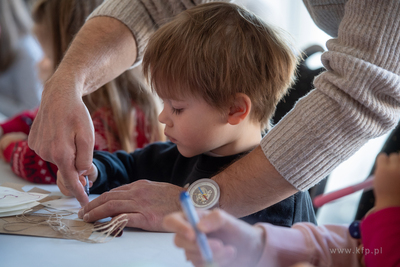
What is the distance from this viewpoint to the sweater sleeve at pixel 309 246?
17.6 inches

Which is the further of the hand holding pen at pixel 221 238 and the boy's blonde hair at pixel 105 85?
the boy's blonde hair at pixel 105 85

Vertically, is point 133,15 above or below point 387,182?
above

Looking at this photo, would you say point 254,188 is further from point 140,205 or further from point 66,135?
point 66,135

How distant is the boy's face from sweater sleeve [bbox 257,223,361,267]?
35 centimetres

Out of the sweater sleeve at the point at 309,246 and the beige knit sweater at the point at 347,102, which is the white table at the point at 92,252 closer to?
the sweater sleeve at the point at 309,246

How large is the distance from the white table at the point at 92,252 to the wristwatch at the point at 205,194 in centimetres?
9

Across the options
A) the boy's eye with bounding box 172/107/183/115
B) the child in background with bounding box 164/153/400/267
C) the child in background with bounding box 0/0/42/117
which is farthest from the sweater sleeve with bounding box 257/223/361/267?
the child in background with bounding box 0/0/42/117

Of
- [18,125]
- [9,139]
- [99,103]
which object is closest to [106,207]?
[99,103]

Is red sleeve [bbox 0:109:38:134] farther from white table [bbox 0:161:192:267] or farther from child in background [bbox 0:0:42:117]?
child in background [bbox 0:0:42:117]

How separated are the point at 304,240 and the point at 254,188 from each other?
232mm

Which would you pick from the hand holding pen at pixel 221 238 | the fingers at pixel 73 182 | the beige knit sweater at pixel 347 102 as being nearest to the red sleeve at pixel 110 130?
the fingers at pixel 73 182

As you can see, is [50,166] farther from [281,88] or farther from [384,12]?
[384,12]

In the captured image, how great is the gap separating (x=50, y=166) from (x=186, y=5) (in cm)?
57

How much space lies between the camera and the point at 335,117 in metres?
0.67
